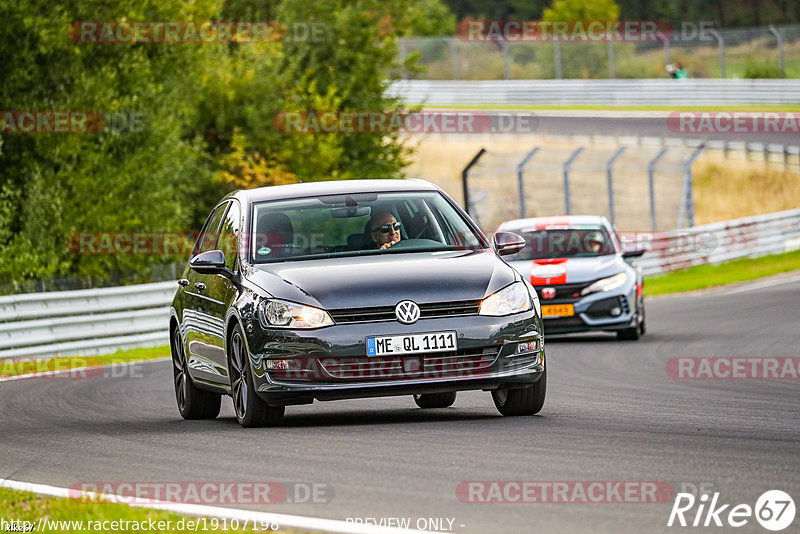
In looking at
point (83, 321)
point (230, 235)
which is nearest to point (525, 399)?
point (230, 235)

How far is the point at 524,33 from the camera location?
98.1 m

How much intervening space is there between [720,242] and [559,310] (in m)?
16.6

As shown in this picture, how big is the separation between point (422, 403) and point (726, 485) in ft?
16.2

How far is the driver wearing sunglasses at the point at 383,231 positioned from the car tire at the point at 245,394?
111 centimetres

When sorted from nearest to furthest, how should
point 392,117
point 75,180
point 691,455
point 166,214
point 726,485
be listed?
1. point 726,485
2. point 691,455
3. point 75,180
4. point 166,214
5. point 392,117

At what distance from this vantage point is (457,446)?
8.12 meters

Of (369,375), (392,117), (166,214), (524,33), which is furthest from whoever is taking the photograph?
(524,33)

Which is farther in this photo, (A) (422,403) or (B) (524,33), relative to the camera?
(B) (524,33)

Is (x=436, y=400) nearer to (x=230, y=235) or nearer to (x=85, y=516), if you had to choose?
(x=230, y=235)

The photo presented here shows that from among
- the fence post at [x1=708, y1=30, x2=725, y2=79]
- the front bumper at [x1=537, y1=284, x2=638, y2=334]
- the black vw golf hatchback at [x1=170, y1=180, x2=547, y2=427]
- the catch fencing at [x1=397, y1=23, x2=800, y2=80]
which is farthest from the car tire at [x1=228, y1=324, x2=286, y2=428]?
the catch fencing at [x1=397, y1=23, x2=800, y2=80]

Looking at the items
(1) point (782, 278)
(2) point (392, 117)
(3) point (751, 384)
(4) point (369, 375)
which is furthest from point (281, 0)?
(4) point (369, 375)

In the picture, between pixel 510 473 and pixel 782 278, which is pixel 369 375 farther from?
pixel 782 278

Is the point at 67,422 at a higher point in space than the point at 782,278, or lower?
higher

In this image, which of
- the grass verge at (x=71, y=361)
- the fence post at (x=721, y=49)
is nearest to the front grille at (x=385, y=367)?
the grass verge at (x=71, y=361)
